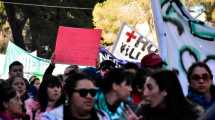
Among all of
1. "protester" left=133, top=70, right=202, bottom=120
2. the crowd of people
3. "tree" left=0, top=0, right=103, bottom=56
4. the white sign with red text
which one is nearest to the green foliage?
"tree" left=0, top=0, right=103, bottom=56

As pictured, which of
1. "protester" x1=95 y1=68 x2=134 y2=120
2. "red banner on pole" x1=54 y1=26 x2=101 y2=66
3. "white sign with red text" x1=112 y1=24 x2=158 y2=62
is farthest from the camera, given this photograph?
"white sign with red text" x1=112 y1=24 x2=158 y2=62

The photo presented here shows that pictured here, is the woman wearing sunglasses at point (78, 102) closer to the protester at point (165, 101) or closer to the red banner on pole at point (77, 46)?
the protester at point (165, 101)

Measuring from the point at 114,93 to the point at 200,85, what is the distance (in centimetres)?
76

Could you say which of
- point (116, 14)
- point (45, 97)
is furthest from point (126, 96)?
point (116, 14)

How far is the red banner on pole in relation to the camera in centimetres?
1183

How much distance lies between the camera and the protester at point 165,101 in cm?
529

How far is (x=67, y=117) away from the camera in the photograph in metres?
5.77

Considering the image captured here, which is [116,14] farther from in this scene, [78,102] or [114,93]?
[78,102]

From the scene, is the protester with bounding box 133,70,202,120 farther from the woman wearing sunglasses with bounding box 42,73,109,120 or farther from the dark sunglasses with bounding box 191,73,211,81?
the dark sunglasses with bounding box 191,73,211,81

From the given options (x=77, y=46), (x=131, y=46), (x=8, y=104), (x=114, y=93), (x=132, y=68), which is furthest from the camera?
(x=131, y=46)

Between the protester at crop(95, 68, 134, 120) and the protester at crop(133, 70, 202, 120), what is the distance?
2.57 ft

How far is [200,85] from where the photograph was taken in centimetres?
662

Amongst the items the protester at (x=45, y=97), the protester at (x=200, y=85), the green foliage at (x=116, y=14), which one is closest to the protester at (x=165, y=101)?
the protester at (x=200, y=85)

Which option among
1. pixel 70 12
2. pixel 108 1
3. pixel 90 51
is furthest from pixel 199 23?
pixel 108 1
